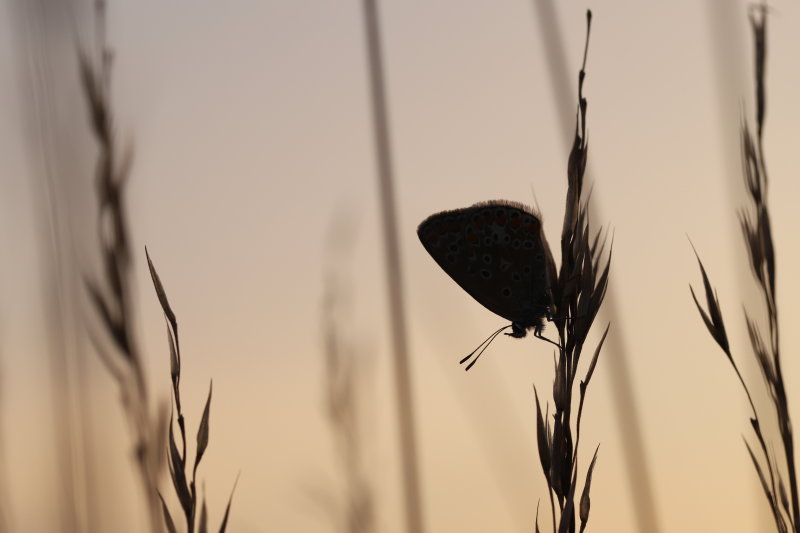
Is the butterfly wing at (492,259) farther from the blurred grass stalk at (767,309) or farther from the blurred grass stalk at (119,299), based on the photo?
the blurred grass stalk at (119,299)

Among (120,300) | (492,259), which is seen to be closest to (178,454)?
(120,300)

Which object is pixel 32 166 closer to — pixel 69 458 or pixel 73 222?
pixel 73 222

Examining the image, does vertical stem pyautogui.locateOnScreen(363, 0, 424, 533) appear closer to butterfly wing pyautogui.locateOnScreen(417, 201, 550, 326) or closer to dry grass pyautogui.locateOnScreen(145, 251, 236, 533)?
butterfly wing pyautogui.locateOnScreen(417, 201, 550, 326)

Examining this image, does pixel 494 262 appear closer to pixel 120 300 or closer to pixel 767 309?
pixel 767 309

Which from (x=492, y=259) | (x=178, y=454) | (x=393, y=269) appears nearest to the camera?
(x=178, y=454)

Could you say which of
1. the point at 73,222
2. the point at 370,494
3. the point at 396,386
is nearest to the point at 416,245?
the point at 396,386

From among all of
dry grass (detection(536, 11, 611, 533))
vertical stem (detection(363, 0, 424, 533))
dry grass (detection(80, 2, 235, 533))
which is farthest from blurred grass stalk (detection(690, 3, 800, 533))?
dry grass (detection(80, 2, 235, 533))
